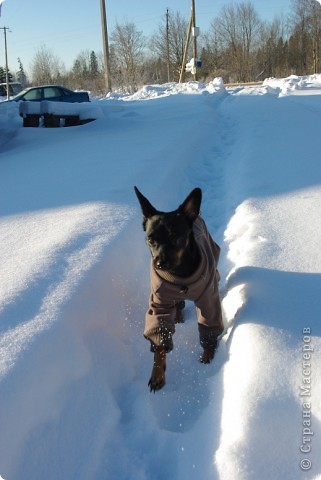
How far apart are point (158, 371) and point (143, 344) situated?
422 millimetres

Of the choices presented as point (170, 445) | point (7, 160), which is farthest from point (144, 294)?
point (7, 160)

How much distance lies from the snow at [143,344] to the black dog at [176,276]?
0.50 ft

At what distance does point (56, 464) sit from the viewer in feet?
7.17

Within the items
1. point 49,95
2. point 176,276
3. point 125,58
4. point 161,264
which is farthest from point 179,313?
point 125,58

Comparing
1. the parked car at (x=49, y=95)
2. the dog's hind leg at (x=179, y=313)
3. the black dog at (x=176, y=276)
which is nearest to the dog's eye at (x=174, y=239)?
the black dog at (x=176, y=276)

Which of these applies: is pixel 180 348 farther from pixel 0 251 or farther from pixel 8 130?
pixel 8 130

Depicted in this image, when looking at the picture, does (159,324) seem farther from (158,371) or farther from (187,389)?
(187,389)

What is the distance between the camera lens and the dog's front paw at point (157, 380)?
2.76 meters

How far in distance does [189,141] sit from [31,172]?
3025 mm

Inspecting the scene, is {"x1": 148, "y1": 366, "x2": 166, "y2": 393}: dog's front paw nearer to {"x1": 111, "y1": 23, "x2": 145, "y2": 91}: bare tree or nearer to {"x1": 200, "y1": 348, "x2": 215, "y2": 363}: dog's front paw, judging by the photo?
{"x1": 200, "y1": 348, "x2": 215, "y2": 363}: dog's front paw

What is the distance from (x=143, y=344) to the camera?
3205mm

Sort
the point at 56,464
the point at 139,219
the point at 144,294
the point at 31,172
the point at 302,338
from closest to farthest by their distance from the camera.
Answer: the point at 56,464
the point at 302,338
the point at 144,294
the point at 139,219
the point at 31,172

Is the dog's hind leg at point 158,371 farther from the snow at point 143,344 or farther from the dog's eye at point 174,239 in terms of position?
the dog's eye at point 174,239

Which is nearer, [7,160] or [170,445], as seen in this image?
[170,445]
